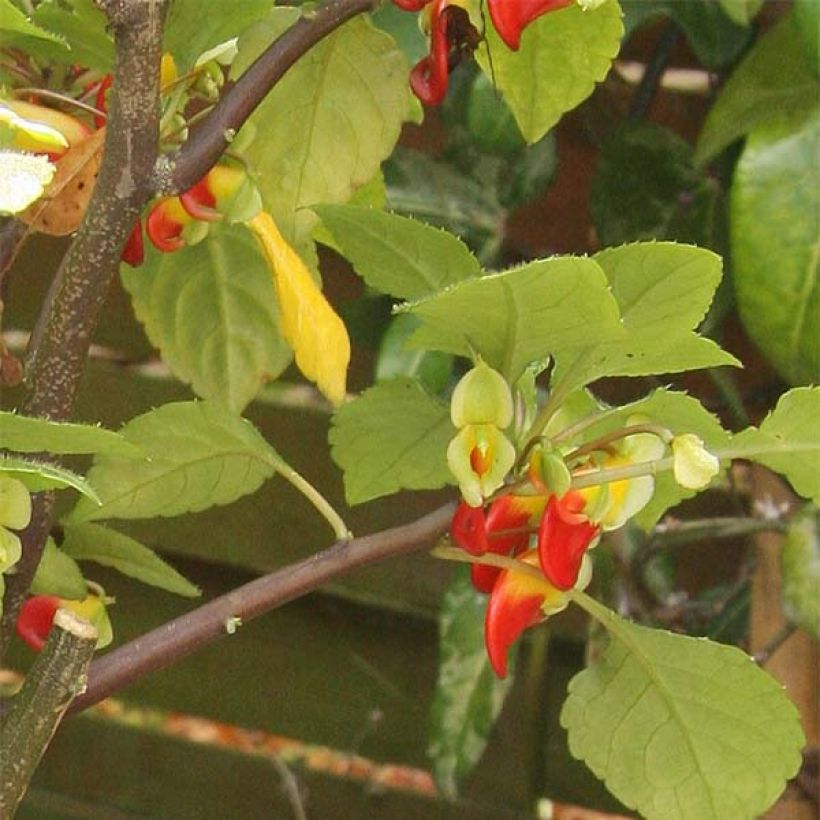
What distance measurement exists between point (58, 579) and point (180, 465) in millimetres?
45

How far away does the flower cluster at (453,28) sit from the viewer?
0.25 meters

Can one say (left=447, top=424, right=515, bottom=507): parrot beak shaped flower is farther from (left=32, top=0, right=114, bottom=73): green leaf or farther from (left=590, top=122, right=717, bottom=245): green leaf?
(left=590, top=122, right=717, bottom=245): green leaf

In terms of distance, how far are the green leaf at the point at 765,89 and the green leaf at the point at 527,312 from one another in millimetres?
346

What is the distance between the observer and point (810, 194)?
0.53 meters

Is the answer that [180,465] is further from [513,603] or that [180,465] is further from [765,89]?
[765,89]

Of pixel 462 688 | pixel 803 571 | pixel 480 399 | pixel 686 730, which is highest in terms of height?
pixel 480 399

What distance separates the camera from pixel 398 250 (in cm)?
26

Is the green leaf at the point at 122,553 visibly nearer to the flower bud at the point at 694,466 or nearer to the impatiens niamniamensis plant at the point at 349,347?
the impatiens niamniamensis plant at the point at 349,347

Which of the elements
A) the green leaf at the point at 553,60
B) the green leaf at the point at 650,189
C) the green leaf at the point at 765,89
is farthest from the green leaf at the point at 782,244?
the green leaf at the point at 553,60

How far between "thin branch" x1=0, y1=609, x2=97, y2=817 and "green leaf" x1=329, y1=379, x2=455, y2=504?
3.9 inches

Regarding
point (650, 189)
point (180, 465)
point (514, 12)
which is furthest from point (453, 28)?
point (650, 189)

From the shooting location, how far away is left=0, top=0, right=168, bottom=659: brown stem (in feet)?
0.77

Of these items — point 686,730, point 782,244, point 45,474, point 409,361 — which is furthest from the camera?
point 409,361

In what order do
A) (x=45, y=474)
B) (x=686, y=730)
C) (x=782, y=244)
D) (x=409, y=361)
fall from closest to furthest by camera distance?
1. (x=45, y=474)
2. (x=686, y=730)
3. (x=782, y=244)
4. (x=409, y=361)
